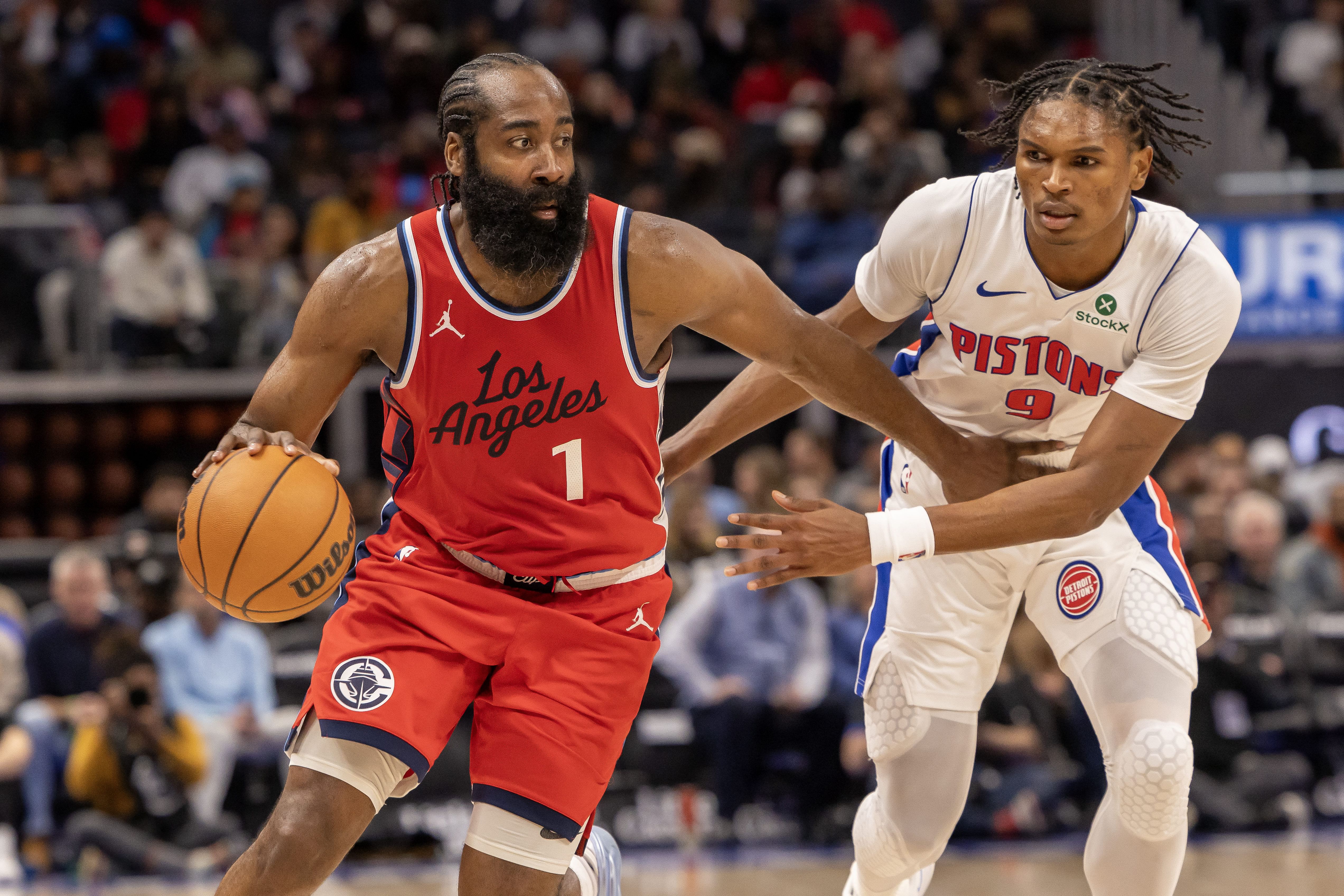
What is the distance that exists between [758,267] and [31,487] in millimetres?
7957

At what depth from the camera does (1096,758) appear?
810 cm

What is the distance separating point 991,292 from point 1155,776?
4.05ft

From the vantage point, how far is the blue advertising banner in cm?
1080

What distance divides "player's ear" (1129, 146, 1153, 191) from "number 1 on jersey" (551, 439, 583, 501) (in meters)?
1.45

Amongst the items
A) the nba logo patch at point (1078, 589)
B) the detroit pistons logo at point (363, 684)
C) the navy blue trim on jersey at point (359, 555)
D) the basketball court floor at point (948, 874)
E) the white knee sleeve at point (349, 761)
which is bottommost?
the basketball court floor at point (948, 874)

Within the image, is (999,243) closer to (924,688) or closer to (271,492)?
(924,688)

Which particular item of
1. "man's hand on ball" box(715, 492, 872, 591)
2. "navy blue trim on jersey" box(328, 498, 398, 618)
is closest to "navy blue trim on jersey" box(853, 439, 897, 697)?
"man's hand on ball" box(715, 492, 872, 591)

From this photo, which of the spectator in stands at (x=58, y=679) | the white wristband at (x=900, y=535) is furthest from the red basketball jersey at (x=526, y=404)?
the spectator in stands at (x=58, y=679)

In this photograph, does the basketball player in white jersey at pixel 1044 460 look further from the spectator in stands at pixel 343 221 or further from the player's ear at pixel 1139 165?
the spectator in stands at pixel 343 221

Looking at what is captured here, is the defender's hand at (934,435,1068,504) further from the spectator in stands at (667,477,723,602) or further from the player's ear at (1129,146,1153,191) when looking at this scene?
the spectator in stands at (667,477,723,602)

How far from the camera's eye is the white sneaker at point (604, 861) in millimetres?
3887

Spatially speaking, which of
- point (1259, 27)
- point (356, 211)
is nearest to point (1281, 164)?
point (1259, 27)

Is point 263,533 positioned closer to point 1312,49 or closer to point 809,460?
point 809,460

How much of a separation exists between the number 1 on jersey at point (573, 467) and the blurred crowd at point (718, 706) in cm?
399
